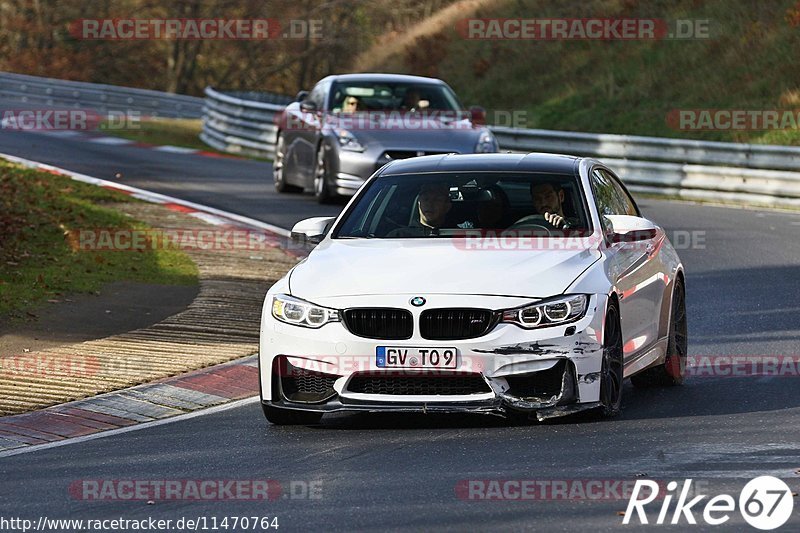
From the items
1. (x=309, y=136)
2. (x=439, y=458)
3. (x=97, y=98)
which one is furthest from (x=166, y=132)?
(x=439, y=458)

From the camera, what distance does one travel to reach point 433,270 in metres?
8.87

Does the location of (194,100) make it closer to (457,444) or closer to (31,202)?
(31,202)

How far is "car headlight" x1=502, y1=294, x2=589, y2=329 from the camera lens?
849 cm

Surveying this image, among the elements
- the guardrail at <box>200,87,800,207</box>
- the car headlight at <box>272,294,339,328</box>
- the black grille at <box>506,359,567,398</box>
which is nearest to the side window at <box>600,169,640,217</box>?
the black grille at <box>506,359,567,398</box>

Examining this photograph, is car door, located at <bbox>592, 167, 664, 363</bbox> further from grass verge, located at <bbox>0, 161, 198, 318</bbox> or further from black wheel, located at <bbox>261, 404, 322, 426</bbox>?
grass verge, located at <bbox>0, 161, 198, 318</bbox>

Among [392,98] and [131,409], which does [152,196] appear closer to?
[392,98]

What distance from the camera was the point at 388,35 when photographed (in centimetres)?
5009

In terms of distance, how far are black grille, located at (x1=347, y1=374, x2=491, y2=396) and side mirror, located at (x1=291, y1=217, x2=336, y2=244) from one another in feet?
5.27

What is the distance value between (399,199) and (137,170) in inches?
658

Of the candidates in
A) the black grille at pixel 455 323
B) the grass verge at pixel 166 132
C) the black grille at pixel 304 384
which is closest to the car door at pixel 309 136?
the grass verge at pixel 166 132

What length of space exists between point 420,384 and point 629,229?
1780mm

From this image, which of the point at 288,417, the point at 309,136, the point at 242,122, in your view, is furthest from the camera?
the point at 242,122

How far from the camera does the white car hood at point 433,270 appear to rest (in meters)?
8.64

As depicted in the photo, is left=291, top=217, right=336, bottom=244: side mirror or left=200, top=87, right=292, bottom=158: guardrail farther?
left=200, top=87, right=292, bottom=158: guardrail
